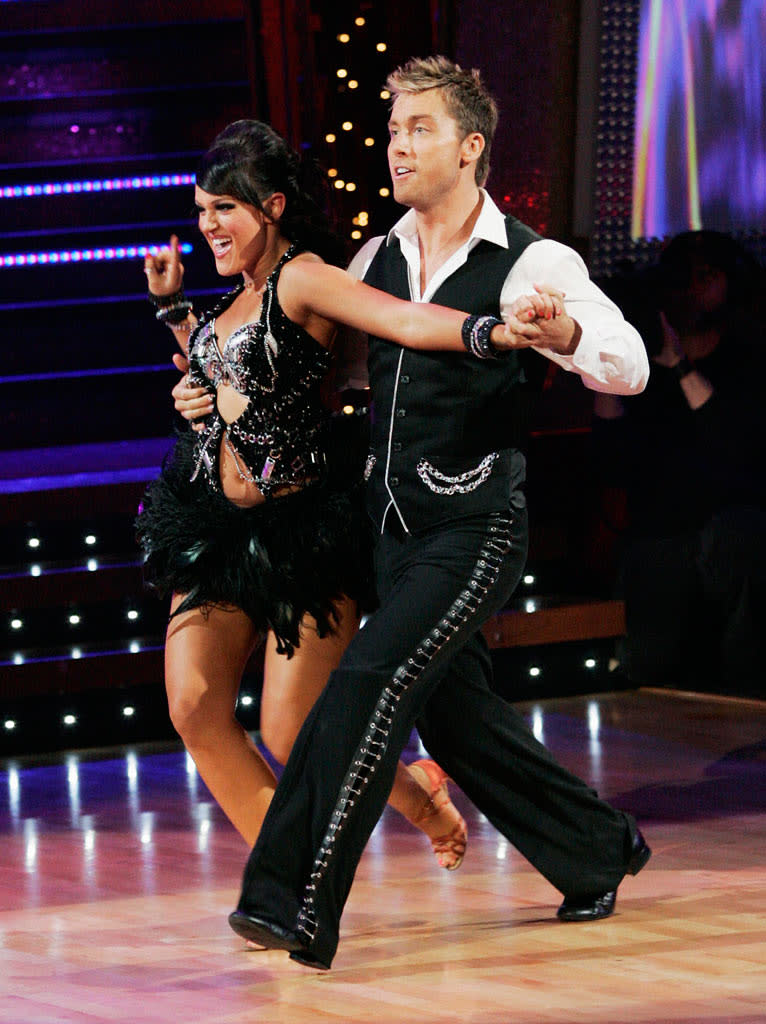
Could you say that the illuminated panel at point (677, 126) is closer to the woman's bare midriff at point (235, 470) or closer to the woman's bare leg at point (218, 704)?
the woman's bare midriff at point (235, 470)

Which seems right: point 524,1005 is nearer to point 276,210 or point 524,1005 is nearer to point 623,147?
point 276,210

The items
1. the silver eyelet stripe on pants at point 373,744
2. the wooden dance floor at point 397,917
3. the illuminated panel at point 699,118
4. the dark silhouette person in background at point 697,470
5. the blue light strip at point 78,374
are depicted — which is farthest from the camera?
the blue light strip at point 78,374

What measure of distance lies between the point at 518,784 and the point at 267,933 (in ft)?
1.97

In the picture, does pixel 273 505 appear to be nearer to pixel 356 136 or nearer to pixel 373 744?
pixel 373 744

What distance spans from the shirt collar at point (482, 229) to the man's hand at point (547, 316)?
0.79 ft

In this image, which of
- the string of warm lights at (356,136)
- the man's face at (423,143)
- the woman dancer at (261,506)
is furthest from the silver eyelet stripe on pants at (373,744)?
the string of warm lights at (356,136)

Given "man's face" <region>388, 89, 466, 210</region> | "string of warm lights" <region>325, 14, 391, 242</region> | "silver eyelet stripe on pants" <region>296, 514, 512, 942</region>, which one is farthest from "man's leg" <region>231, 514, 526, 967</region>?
"string of warm lights" <region>325, 14, 391, 242</region>

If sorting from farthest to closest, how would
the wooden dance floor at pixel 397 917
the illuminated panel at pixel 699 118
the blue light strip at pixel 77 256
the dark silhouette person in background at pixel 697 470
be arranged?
the blue light strip at pixel 77 256, the illuminated panel at pixel 699 118, the dark silhouette person in background at pixel 697 470, the wooden dance floor at pixel 397 917

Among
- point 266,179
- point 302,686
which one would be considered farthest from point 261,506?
point 266,179

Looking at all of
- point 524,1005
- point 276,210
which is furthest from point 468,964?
point 276,210

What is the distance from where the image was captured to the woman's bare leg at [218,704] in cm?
339

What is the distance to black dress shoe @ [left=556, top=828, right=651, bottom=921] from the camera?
3.45 metres

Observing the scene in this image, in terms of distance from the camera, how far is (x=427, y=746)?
135 inches

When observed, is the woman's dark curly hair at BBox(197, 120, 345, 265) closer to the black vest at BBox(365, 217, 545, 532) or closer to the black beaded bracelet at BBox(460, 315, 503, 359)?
the black vest at BBox(365, 217, 545, 532)
